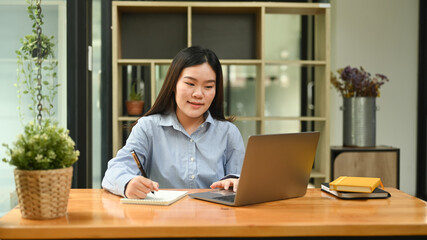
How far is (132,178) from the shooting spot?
1.56 m

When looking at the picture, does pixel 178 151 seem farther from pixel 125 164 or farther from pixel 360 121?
pixel 360 121

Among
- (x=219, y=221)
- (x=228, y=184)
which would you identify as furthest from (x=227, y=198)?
(x=219, y=221)

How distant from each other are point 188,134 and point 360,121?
1.91 metres

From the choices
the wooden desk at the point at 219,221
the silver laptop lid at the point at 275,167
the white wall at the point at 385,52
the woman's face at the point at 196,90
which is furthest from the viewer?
the white wall at the point at 385,52

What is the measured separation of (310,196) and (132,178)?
2.08ft

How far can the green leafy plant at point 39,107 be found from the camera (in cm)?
123

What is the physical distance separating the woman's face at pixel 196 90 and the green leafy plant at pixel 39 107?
0.57 metres

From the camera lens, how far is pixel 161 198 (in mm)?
1492

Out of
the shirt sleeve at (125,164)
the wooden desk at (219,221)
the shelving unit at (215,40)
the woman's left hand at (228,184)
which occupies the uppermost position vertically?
the shelving unit at (215,40)

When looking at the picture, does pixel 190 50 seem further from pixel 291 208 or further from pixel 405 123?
pixel 405 123

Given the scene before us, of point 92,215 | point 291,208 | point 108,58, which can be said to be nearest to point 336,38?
point 108,58

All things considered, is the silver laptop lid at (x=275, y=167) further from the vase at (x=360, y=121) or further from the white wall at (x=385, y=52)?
the white wall at (x=385, y=52)

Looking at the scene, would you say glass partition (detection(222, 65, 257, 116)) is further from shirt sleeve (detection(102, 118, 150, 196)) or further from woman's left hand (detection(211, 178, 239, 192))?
woman's left hand (detection(211, 178, 239, 192))

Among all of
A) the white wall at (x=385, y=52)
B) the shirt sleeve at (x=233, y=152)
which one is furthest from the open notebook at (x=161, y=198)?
the white wall at (x=385, y=52)
